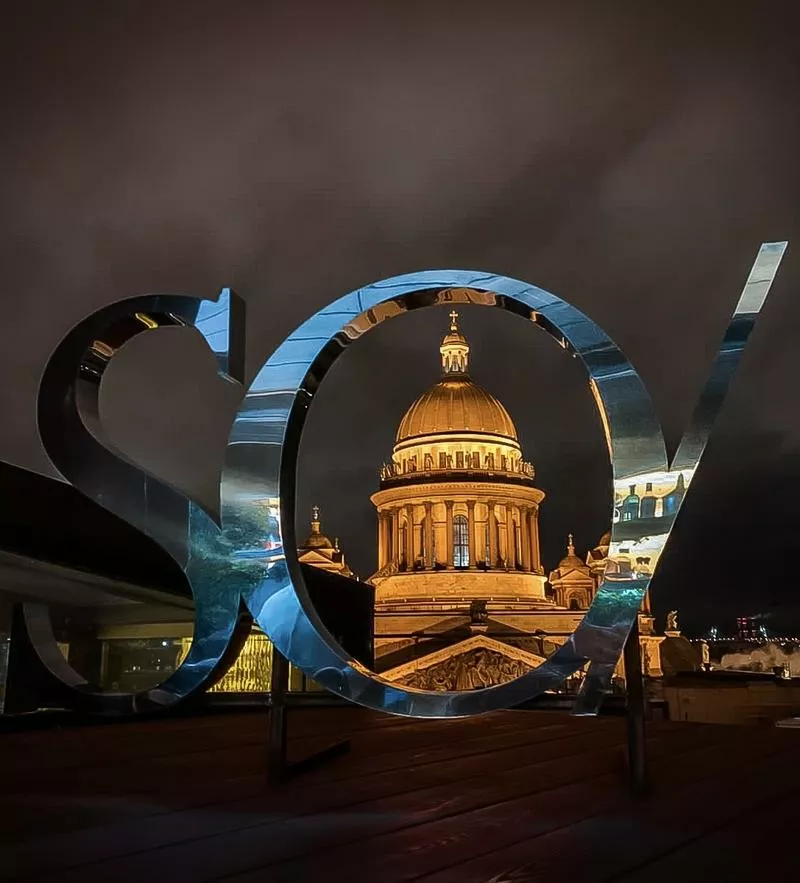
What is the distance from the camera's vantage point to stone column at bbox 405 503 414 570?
45875 mm

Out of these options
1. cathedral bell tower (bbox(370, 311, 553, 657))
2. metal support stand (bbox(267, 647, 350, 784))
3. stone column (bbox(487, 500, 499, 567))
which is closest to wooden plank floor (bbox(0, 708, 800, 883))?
metal support stand (bbox(267, 647, 350, 784))

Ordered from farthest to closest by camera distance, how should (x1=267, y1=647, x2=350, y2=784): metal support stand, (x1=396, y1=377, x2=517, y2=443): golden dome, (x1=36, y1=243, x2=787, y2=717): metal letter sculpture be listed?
(x1=396, y1=377, x2=517, y2=443): golden dome → (x1=267, y1=647, x2=350, y2=784): metal support stand → (x1=36, y1=243, x2=787, y2=717): metal letter sculpture

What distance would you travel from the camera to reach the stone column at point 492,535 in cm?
4519

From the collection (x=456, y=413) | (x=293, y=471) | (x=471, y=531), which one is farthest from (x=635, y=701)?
(x=456, y=413)

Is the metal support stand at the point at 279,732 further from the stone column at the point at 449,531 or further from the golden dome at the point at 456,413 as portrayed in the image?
the golden dome at the point at 456,413

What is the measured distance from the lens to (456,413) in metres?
50.2

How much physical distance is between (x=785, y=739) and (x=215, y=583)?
402 centimetres

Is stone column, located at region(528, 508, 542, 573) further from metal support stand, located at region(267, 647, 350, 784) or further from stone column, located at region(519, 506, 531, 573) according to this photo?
metal support stand, located at region(267, 647, 350, 784)

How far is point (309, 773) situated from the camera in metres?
3.65

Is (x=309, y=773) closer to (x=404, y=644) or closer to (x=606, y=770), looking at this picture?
(x=606, y=770)

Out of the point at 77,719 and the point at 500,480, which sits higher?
the point at 500,480

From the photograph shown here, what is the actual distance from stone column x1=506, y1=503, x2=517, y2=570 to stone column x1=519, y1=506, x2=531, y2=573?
58cm

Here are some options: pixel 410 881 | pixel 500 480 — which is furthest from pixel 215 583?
pixel 500 480

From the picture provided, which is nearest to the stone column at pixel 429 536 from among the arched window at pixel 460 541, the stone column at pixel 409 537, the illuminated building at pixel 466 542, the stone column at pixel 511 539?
the illuminated building at pixel 466 542
